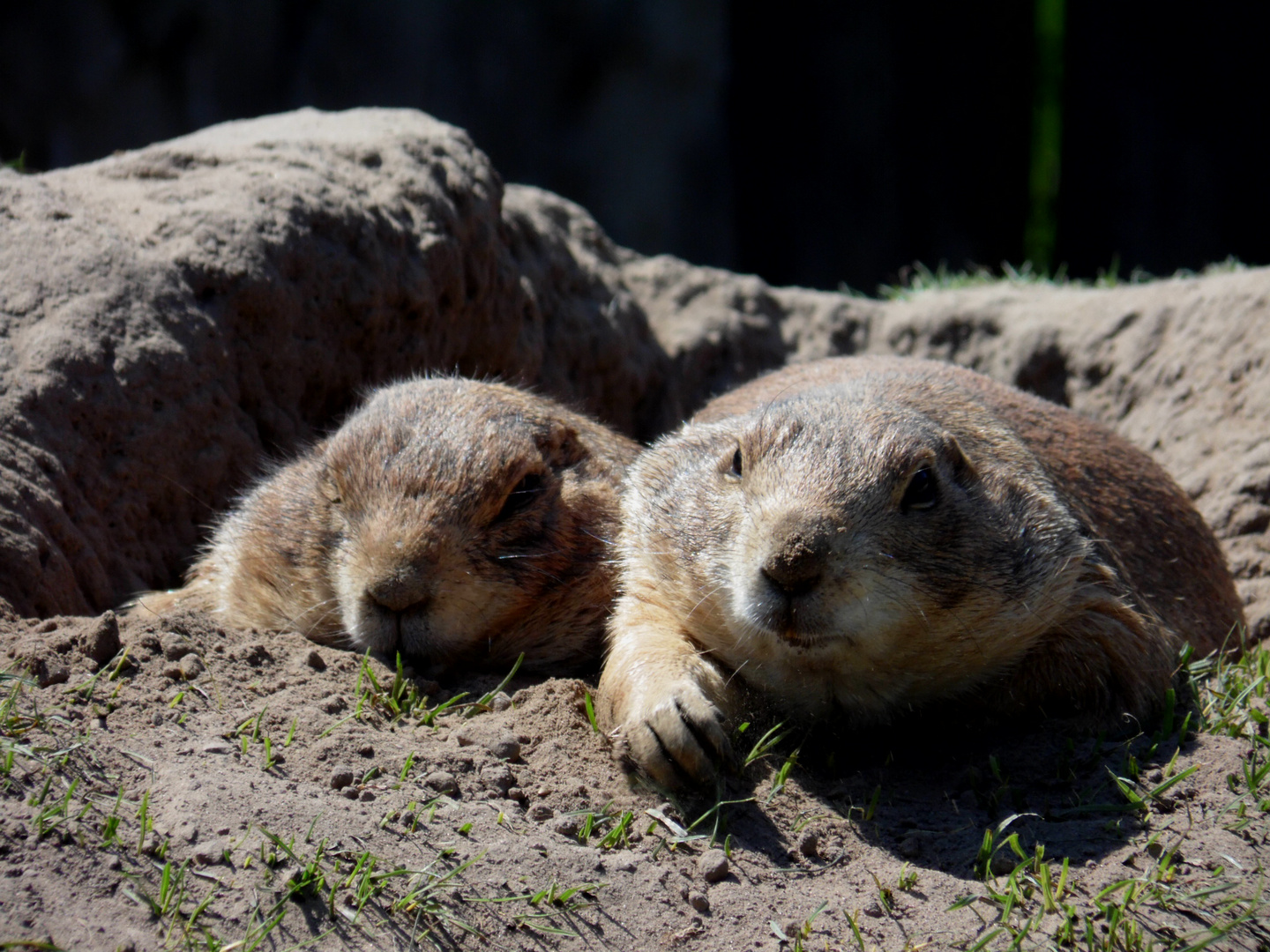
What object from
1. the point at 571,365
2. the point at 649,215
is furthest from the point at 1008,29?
the point at 571,365

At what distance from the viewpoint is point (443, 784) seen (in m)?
3.56

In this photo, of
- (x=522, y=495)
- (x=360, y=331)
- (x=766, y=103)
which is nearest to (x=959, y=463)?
(x=522, y=495)

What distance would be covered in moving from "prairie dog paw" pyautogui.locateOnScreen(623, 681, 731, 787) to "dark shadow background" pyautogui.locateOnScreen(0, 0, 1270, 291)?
1410 cm

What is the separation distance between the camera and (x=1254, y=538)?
644 cm

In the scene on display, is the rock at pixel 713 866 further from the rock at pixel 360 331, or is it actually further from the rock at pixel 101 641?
the rock at pixel 101 641

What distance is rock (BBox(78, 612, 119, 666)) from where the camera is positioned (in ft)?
12.8

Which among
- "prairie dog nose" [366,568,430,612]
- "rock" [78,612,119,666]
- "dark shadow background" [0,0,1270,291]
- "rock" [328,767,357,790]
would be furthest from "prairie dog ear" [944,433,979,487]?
"dark shadow background" [0,0,1270,291]

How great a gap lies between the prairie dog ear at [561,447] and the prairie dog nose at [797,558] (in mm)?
1851

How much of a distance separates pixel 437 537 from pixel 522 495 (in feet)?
1.81

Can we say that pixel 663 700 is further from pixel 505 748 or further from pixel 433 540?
pixel 433 540

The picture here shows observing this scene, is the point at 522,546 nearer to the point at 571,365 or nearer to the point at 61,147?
the point at 571,365

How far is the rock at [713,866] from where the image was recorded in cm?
331

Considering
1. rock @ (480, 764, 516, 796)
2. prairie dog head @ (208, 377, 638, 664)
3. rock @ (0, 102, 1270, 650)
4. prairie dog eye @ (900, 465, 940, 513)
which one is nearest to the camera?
rock @ (480, 764, 516, 796)

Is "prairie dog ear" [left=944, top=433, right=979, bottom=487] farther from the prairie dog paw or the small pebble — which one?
the small pebble
